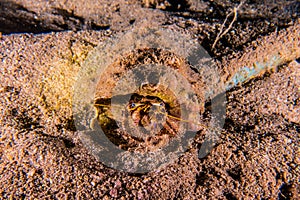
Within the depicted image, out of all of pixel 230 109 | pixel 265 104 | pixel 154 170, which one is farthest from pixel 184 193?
pixel 265 104

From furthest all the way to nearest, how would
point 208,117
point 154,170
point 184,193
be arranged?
point 208,117, point 154,170, point 184,193

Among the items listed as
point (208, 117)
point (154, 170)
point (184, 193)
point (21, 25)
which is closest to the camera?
point (184, 193)

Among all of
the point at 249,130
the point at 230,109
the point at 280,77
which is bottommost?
the point at 249,130

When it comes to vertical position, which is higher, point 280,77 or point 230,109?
point 280,77

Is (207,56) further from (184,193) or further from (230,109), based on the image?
(184,193)
